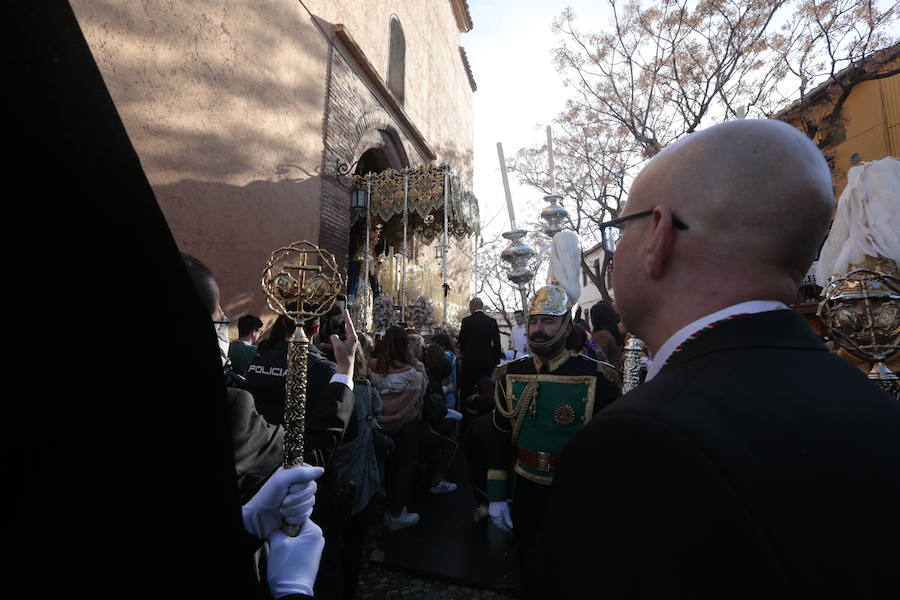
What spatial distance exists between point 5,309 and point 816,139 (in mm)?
17651

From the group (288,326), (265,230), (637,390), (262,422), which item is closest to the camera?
(637,390)

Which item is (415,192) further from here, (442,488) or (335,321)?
(442,488)

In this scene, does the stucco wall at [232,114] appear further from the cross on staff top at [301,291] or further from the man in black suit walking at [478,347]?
the cross on staff top at [301,291]

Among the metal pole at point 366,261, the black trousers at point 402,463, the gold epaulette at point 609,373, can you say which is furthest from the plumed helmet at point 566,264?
the metal pole at point 366,261

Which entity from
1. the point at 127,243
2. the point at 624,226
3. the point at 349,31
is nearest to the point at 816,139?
the point at 349,31

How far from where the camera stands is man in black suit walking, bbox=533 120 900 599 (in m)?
0.61

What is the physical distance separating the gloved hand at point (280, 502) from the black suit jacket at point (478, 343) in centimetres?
590

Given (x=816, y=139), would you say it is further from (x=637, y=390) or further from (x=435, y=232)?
(x=637, y=390)

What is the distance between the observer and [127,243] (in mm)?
478

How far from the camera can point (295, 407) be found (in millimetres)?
1622

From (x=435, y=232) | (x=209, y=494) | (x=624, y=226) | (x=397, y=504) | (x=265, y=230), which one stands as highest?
(x=435, y=232)

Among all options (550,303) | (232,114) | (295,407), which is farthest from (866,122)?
(295,407)

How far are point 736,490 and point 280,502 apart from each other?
1355mm

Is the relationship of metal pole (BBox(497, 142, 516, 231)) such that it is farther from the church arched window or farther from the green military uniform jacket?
the church arched window
